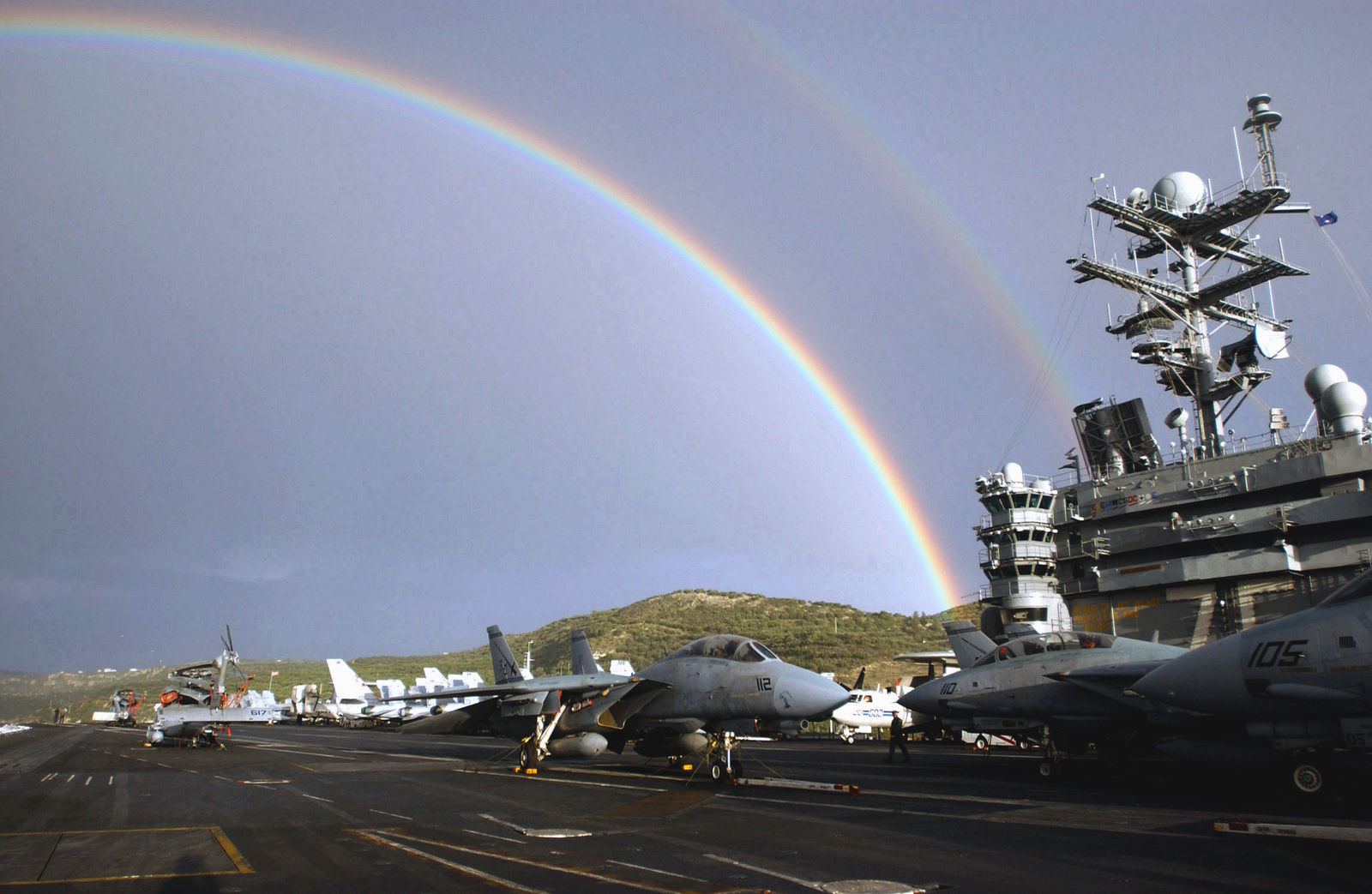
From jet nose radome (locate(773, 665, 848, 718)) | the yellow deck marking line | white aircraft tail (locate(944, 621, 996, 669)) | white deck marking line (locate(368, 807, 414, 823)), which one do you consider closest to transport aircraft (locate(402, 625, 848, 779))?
jet nose radome (locate(773, 665, 848, 718))

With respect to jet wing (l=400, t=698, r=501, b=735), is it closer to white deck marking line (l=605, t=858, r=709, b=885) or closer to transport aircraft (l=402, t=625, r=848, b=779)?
transport aircraft (l=402, t=625, r=848, b=779)

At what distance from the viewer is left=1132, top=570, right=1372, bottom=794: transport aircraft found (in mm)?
12039

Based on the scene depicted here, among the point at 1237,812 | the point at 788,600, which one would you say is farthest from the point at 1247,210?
the point at 788,600

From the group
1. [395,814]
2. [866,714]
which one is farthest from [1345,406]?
[395,814]

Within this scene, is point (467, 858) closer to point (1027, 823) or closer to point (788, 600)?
point (1027, 823)

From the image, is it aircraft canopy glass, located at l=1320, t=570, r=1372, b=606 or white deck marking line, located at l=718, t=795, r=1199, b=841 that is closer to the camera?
white deck marking line, located at l=718, t=795, r=1199, b=841

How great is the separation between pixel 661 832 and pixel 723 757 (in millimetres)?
6607

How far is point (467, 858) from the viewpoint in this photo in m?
9.20

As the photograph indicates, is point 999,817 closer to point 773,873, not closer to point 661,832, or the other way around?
point 661,832

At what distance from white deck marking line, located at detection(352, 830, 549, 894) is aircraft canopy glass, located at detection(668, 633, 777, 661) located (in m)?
8.15

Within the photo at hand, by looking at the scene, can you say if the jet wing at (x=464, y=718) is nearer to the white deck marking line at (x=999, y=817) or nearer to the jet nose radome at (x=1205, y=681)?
the white deck marking line at (x=999, y=817)

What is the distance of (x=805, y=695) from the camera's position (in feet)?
52.5

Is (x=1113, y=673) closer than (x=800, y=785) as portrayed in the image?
No

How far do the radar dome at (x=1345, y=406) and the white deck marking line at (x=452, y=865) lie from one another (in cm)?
4360
